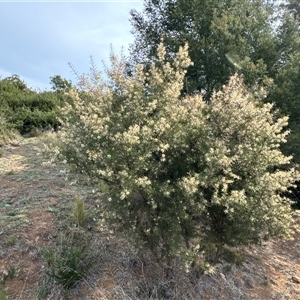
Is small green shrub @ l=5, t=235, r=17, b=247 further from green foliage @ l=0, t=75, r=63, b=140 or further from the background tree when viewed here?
green foliage @ l=0, t=75, r=63, b=140

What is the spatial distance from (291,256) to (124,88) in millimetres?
3818

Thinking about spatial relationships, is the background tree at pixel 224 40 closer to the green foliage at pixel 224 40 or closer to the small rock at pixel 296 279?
the green foliage at pixel 224 40

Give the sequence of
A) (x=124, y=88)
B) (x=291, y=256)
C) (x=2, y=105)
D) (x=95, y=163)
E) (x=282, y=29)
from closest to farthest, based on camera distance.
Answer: (x=95, y=163), (x=124, y=88), (x=291, y=256), (x=282, y=29), (x=2, y=105)

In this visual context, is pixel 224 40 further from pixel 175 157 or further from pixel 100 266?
pixel 100 266

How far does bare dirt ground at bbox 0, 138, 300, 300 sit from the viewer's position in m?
3.80

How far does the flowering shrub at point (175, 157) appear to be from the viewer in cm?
345

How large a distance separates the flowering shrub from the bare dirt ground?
463mm

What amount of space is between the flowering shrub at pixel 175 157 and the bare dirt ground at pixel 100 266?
0.46 metres

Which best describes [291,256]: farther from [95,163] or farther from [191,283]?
[95,163]

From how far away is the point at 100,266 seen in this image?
4.06m

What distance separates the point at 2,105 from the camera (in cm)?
1086

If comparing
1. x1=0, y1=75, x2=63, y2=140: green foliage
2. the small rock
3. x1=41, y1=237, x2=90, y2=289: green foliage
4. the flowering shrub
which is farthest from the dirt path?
the small rock

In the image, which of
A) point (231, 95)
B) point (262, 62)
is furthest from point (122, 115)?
point (262, 62)

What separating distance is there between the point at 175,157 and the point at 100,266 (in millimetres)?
1511
